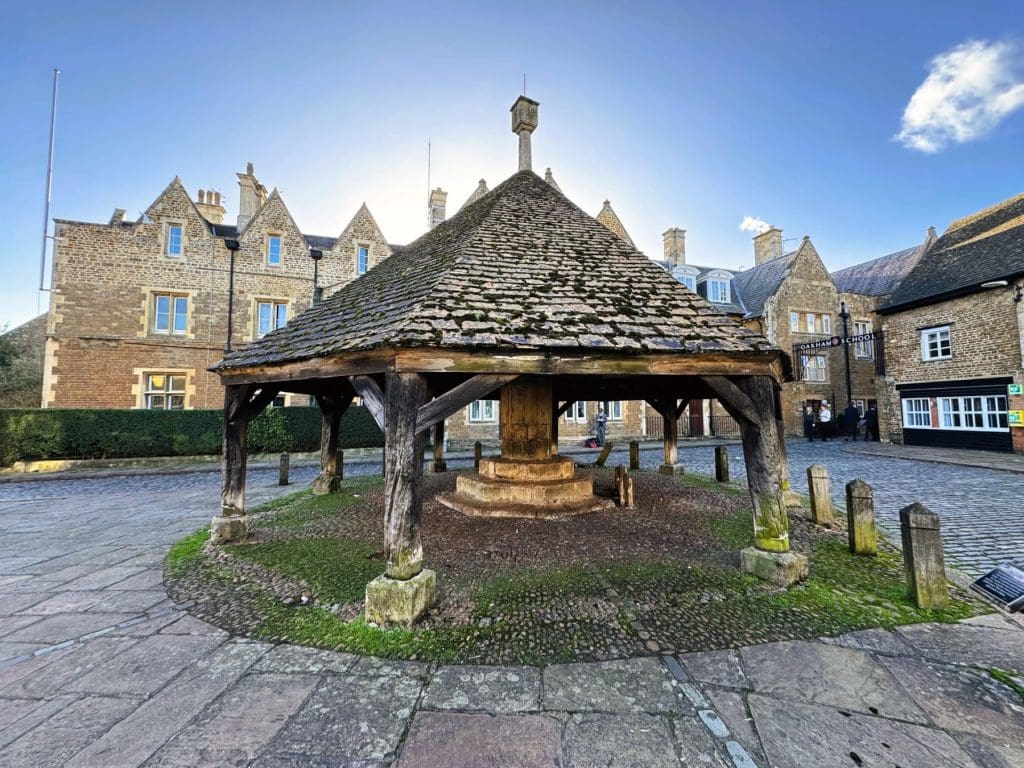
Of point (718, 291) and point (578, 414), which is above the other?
point (718, 291)

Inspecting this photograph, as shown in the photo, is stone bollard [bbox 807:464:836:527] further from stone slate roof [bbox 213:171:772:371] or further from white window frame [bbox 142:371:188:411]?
white window frame [bbox 142:371:188:411]

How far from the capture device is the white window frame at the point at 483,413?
768 inches

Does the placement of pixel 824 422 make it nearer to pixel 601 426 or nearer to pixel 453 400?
pixel 601 426

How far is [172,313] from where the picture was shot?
18031 mm

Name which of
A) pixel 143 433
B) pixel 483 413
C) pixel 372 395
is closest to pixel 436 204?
pixel 483 413

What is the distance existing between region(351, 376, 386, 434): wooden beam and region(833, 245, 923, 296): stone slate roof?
106ft

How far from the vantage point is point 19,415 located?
1326 centimetres

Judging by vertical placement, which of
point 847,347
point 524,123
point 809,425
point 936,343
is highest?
point 524,123

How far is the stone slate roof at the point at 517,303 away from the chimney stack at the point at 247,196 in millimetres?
18237

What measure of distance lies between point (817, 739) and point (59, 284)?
25.0 meters

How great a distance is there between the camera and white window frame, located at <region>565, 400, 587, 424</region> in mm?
20547

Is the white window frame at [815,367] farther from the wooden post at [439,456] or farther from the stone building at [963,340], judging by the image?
the wooden post at [439,456]

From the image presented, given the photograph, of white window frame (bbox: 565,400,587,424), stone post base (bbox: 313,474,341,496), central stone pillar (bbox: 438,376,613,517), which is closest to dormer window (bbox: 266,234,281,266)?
stone post base (bbox: 313,474,341,496)

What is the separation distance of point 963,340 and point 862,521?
16.4 m
